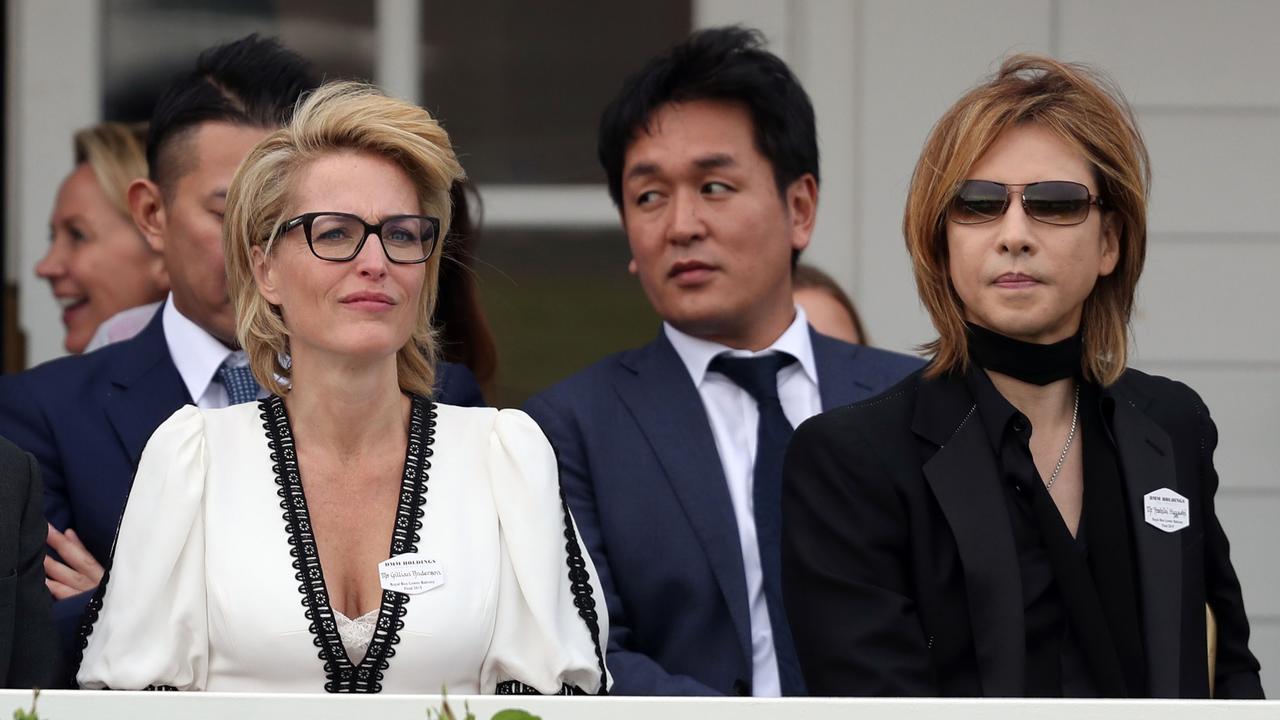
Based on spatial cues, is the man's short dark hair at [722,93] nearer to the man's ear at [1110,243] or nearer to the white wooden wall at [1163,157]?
the man's ear at [1110,243]

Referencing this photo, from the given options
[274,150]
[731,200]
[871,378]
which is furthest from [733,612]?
[274,150]

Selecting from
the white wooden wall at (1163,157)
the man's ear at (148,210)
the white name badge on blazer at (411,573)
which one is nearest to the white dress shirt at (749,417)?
the white name badge on blazer at (411,573)

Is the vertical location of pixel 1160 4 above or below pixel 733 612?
above

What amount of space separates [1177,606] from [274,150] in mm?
1423

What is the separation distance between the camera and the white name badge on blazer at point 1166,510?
2336 mm

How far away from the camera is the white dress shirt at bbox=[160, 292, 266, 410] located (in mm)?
2926

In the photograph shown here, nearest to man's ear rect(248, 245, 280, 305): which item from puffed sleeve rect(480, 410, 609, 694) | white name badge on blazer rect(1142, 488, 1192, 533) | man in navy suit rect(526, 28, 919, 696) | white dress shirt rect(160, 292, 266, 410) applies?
puffed sleeve rect(480, 410, 609, 694)

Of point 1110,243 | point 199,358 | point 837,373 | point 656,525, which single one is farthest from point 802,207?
point 199,358

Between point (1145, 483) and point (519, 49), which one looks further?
point (519, 49)

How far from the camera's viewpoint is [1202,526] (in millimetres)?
2426

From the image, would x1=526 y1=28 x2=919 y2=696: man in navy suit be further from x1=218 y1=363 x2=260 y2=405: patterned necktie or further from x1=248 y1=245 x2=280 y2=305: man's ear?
x1=248 y1=245 x2=280 y2=305: man's ear

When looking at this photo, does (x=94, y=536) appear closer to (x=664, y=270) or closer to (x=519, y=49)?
(x=664, y=270)

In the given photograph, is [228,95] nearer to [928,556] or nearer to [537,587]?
[537,587]

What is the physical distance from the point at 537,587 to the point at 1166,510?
88 cm
